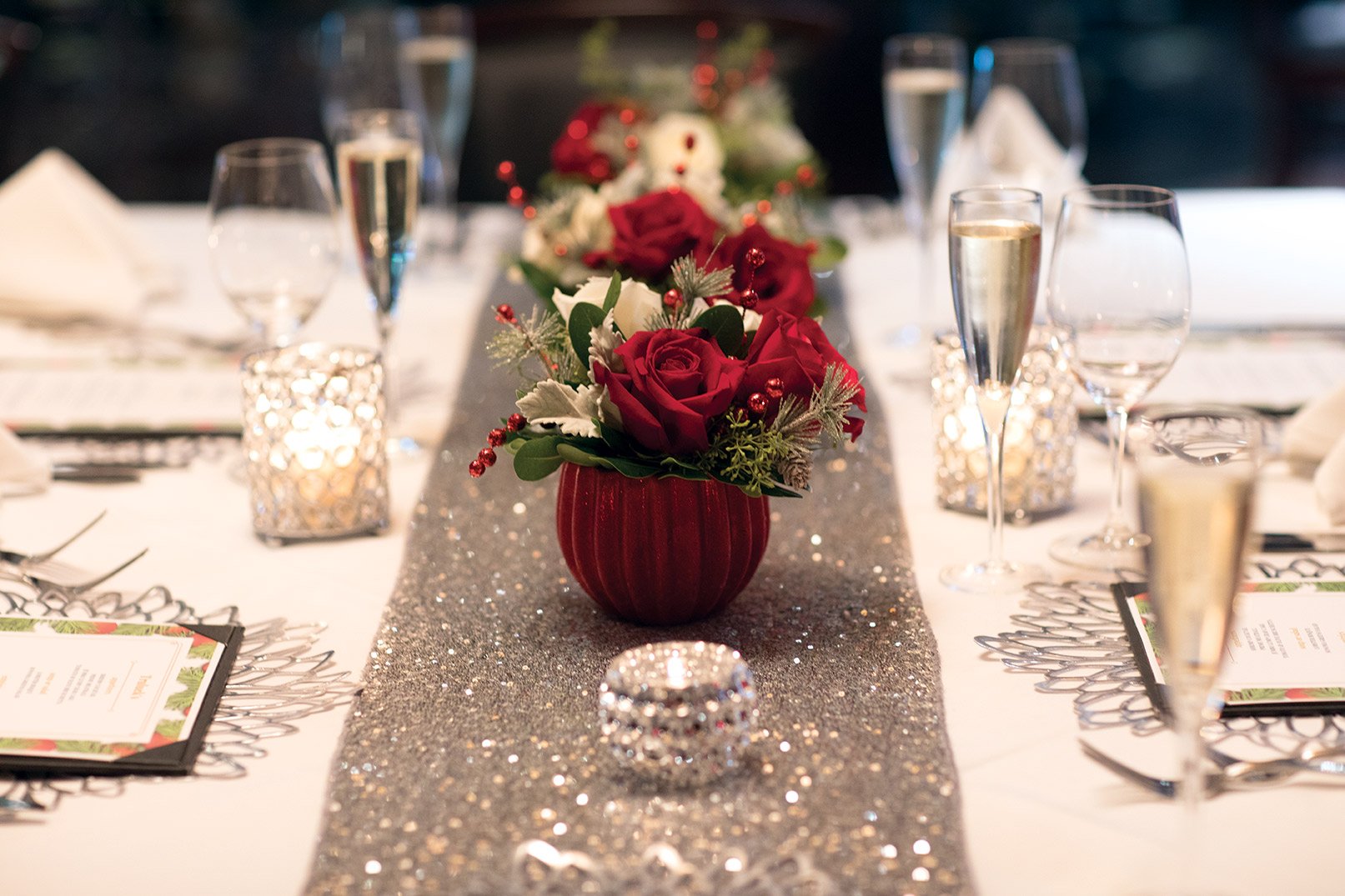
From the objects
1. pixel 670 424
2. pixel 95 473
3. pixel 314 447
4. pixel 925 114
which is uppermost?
pixel 925 114

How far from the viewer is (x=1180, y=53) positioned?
4.73 metres

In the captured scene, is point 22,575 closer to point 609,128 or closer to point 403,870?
point 403,870

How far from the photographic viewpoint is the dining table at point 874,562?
2.49 ft

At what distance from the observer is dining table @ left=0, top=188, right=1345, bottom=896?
759mm

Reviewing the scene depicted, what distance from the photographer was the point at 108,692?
926 millimetres

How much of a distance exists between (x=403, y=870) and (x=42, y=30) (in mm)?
4600

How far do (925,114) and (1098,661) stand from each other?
0.98 m

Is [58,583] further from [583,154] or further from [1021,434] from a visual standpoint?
[583,154]

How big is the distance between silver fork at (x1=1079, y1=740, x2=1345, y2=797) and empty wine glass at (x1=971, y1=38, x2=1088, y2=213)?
100cm

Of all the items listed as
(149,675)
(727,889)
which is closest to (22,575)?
(149,675)

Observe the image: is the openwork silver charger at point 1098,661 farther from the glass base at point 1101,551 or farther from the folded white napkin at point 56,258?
the folded white napkin at point 56,258

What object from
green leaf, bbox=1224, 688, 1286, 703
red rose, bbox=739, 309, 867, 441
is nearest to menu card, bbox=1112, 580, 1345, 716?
green leaf, bbox=1224, 688, 1286, 703

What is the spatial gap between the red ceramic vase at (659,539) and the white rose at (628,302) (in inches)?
4.1

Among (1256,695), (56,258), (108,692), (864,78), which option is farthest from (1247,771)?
(864,78)
